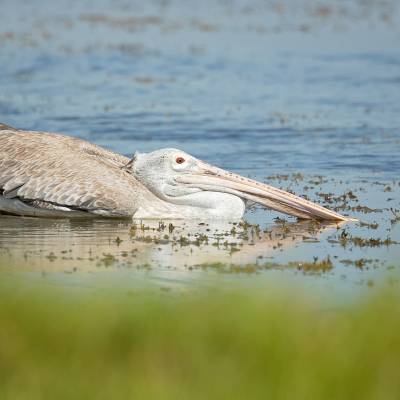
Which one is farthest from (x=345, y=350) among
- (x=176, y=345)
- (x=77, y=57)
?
(x=77, y=57)

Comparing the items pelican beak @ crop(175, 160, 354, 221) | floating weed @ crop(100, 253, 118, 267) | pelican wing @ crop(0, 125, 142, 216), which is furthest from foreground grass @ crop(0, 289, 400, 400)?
pelican beak @ crop(175, 160, 354, 221)

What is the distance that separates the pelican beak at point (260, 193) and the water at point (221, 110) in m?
0.17

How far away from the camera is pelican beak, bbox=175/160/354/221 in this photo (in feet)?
37.1

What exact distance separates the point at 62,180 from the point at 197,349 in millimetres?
5658

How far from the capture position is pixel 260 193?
11359 millimetres

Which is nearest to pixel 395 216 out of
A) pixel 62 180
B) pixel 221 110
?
pixel 62 180

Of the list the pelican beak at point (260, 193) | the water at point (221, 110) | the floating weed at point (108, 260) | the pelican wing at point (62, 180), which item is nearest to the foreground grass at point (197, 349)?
the water at point (221, 110)

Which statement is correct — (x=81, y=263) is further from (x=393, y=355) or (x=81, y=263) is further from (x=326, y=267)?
(x=393, y=355)

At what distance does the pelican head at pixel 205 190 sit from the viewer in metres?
11.4

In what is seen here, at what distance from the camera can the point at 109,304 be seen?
254 inches

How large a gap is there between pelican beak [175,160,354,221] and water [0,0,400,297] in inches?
6.7

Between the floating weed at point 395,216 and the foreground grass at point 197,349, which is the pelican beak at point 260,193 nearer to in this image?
the floating weed at point 395,216

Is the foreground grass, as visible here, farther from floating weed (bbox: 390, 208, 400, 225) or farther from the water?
floating weed (bbox: 390, 208, 400, 225)

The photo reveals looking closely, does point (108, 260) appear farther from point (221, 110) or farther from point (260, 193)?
point (221, 110)
